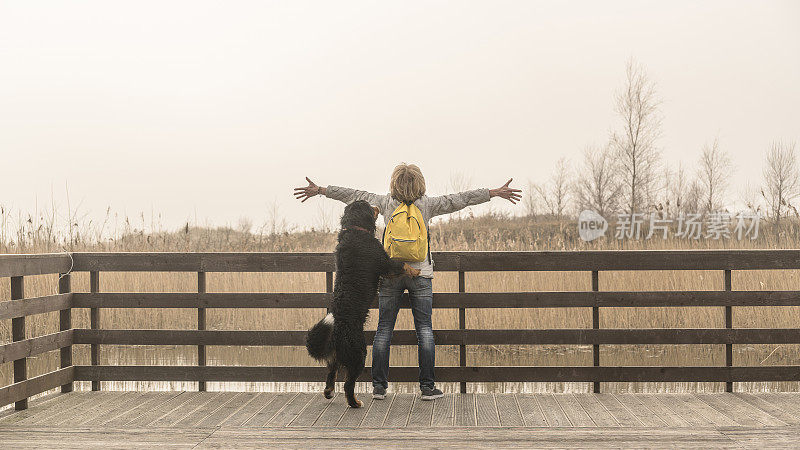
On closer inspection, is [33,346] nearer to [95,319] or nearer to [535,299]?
[95,319]

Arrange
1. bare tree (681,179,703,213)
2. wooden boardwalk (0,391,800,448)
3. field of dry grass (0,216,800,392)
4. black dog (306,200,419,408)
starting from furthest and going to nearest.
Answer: bare tree (681,179,703,213)
field of dry grass (0,216,800,392)
black dog (306,200,419,408)
wooden boardwalk (0,391,800,448)

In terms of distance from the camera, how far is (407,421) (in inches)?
208

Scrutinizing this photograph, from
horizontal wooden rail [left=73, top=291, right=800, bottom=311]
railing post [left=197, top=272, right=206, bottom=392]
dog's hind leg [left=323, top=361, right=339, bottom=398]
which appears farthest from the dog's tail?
railing post [left=197, top=272, right=206, bottom=392]

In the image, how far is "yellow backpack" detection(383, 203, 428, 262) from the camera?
18.1ft

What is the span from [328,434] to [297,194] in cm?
188

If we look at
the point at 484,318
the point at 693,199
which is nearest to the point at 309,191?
the point at 484,318

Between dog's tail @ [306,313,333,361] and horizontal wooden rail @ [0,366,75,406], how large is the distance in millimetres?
2209

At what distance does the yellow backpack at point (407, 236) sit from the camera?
18.1 feet

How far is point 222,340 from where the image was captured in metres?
6.27

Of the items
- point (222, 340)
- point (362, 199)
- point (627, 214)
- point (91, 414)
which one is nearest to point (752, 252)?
point (362, 199)

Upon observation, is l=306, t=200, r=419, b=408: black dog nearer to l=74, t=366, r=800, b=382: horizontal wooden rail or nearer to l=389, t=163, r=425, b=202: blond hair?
l=389, t=163, r=425, b=202: blond hair

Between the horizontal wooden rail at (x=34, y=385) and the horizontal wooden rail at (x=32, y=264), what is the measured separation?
82 centimetres

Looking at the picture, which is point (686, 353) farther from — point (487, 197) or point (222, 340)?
point (222, 340)

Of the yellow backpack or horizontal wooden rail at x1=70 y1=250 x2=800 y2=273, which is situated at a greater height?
the yellow backpack
